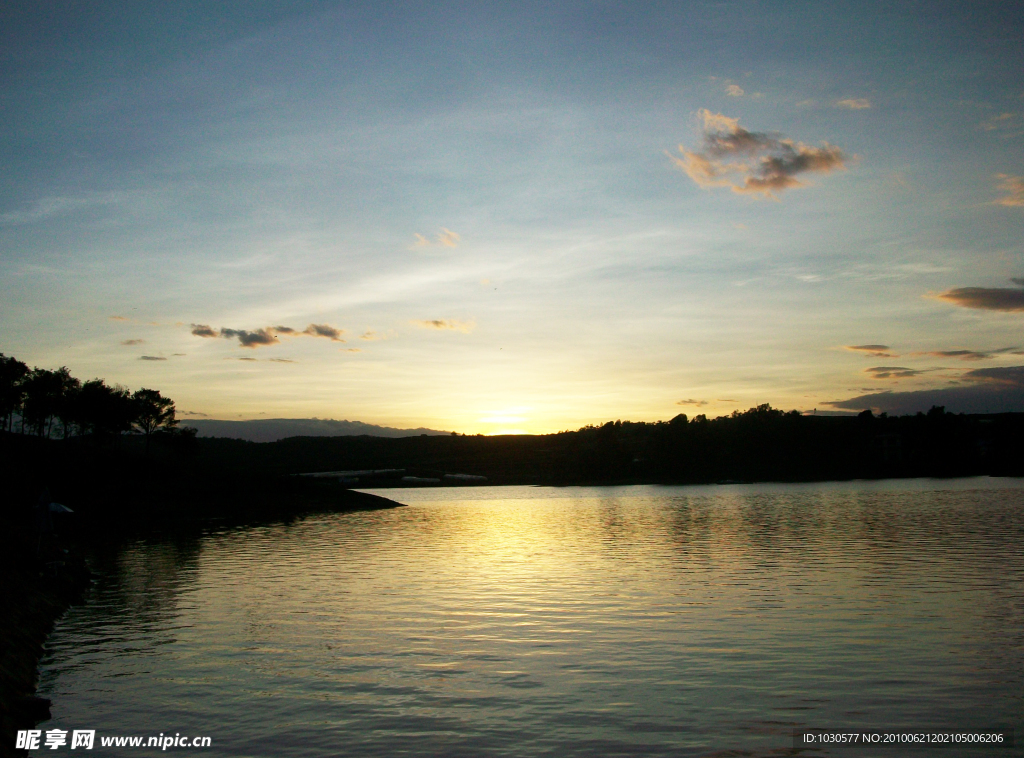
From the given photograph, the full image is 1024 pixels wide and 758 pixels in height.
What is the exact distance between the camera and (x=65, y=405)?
368ft

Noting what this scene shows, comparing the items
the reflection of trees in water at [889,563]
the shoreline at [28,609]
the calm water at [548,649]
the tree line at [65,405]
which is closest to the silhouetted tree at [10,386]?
the tree line at [65,405]

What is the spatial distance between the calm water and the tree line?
73944 millimetres

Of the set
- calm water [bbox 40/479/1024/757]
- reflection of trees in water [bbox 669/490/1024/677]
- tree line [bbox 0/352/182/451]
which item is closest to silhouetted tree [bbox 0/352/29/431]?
tree line [bbox 0/352/182/451]

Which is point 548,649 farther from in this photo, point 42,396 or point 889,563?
point 42,396

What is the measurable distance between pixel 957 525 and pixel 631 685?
5247cm

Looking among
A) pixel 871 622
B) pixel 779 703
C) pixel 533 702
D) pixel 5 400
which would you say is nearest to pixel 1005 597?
pixel 871 622

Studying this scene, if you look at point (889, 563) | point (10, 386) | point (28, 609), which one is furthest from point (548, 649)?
point (10, 386)

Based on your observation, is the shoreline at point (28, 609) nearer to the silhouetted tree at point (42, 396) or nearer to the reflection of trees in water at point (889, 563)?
the reflection of trees in water at point (889, 563)

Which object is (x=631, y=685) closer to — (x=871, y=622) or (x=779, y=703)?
(x=779, y=703)

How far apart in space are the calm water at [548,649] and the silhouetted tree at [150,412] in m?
81.4

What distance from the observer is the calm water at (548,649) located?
1645cm

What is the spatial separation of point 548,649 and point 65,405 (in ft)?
369
